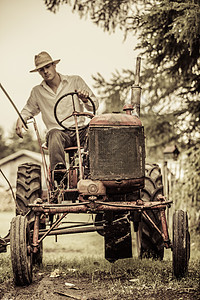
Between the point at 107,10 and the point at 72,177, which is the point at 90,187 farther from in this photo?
the point at 107,10

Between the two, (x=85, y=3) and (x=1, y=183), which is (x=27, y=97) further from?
(x=1, y=183)

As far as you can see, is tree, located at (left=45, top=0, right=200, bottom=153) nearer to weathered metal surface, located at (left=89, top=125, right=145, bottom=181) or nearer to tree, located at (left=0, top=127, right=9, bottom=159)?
weathered metal surface, located at (left=89, top=125, right=145, bottom=181)

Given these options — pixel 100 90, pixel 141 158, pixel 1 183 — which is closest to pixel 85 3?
pixel 100 90

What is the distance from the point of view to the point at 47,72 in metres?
4.79

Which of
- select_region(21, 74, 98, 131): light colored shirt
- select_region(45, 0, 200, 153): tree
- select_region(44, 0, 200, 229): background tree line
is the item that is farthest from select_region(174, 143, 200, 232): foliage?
select_region(21, 74, 98, 131): light colored shirt

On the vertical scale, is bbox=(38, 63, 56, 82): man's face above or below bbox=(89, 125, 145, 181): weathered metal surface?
above

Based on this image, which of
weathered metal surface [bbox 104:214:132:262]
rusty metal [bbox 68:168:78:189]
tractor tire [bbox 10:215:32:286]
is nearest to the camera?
tractor tire [bbox 10:215:32:286]

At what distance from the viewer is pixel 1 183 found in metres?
20.9

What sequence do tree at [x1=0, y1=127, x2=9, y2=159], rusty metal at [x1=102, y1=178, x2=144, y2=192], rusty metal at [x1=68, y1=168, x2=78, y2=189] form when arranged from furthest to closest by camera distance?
tree at [x1=0, y1=127, x2=9, y2=159] → rusty metal at [x1=68, y1=168, x2=78, y2=189] → rusty metal at [x1=102, y1=178, x2=144, y2=192]

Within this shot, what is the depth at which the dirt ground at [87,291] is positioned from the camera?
10.8 feet

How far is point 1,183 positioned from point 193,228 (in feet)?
50.6

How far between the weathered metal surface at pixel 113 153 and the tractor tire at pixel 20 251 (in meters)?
0.71

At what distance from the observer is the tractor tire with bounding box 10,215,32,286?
3.40 meters

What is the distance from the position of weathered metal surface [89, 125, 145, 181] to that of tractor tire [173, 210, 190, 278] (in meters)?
0.54
